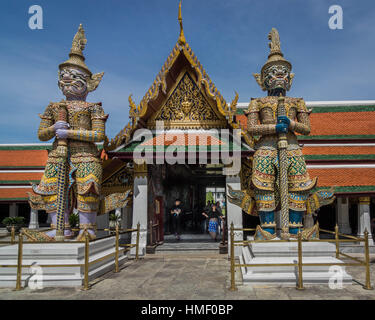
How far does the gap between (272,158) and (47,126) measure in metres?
5.17

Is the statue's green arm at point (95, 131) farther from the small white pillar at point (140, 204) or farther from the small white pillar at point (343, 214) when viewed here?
the small white pillar at point (343, 214)

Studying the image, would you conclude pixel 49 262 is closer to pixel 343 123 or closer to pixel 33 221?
pixel 343 123

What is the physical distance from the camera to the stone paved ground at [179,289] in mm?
4531

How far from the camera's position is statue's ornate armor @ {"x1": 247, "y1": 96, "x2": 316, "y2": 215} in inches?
230

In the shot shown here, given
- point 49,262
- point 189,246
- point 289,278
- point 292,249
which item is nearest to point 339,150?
point 189,246

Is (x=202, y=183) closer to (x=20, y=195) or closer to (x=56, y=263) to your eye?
(x=20, y=195)

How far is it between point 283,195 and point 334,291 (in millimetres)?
1884

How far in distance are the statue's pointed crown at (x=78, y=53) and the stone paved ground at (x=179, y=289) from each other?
15.8 feet

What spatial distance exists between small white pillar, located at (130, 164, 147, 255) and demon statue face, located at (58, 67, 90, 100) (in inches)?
111

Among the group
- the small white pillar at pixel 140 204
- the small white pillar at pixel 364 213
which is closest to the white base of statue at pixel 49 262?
the small white pillar at pixel 140 204

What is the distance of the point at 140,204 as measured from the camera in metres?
8.31

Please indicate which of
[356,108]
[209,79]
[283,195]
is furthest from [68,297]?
[356,108]

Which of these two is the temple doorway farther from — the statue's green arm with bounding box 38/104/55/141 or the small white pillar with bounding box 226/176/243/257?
the statue's green arm with bounding box 38/104/55/141

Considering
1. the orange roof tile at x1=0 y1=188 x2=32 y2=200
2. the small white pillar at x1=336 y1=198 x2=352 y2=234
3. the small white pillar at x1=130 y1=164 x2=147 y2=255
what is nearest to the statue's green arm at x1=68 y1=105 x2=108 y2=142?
the small white pillar at x1=130 y1=164 x2=147 y2=255
